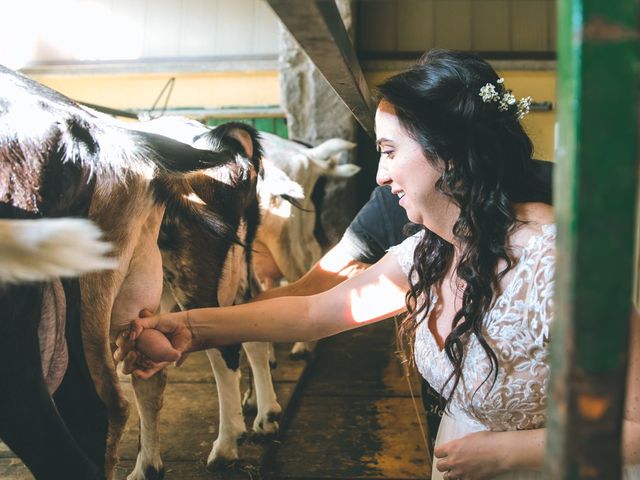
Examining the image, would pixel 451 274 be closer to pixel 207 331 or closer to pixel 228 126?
pixel 207 331

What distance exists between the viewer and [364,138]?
17.9 feet

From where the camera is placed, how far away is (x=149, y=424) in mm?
2268

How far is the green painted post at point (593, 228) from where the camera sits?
0.47 meters

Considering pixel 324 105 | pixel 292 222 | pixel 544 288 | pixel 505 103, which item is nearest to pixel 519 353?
pixel 544 288

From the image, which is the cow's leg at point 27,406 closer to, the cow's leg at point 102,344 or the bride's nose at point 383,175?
the cow's leg at point 102,344

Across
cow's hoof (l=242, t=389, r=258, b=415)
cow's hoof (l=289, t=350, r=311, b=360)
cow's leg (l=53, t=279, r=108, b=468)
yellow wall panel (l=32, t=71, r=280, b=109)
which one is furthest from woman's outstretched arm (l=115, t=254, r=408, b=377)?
yellow wall panel (l=32, t=71, r=280, b=109)

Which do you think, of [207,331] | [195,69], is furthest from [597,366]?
[195,69]

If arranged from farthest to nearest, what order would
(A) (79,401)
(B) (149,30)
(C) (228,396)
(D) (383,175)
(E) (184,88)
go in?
1. (B) (149,30)
2. (E) (184,88)
3. (C) (228,396)
4. (A) (79,401)
5. (D) (383,175)

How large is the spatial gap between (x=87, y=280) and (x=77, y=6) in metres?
6.59

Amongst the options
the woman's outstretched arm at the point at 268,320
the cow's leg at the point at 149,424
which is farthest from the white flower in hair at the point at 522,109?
the cow's leg at the point at 149,424

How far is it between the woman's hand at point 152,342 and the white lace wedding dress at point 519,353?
661 millimetres

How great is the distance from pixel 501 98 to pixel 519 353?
0.57 meters

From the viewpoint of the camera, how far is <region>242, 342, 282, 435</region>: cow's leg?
281cm

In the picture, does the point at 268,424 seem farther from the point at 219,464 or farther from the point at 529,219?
the point at 529,219
